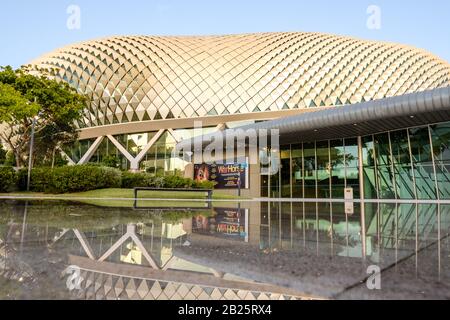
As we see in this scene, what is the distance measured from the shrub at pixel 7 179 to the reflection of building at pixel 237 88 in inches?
578

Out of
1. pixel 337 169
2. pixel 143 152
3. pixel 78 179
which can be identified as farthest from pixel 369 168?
pixel 143 152

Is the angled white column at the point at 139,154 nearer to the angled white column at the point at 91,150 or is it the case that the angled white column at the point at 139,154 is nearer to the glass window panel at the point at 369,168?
the angled white column at the point at 91,150

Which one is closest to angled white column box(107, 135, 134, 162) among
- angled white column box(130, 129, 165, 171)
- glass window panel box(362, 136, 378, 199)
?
angled white column box(130, 129, 165, 171)

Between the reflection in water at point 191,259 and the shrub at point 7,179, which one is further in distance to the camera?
the shrub at point 7,179

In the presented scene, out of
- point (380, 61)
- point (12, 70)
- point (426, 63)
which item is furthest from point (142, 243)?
point (426, 63)

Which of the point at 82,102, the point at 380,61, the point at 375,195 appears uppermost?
the point at 380,61

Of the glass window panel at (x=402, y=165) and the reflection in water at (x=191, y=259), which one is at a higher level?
the glass window panel at (x=402, y=165)

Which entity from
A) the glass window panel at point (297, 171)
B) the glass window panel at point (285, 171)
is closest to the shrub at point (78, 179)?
the glass window panel at point (285, 171)

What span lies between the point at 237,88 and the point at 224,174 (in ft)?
41.0

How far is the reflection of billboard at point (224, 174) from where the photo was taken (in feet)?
85.9

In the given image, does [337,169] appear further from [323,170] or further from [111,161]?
[111,161]

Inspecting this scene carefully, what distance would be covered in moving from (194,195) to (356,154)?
458 inches
